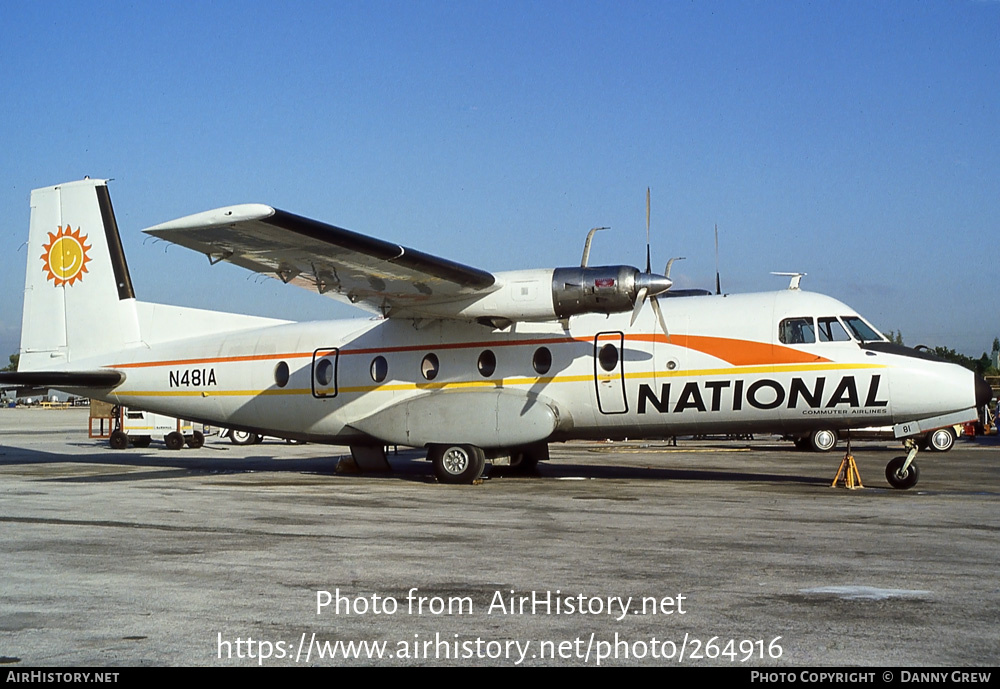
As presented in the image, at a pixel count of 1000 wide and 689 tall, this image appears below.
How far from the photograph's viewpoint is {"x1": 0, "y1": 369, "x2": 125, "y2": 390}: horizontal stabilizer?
61.3ft

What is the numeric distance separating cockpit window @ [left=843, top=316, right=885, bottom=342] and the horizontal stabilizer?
14.7m

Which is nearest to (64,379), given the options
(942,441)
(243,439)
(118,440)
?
(118,440)

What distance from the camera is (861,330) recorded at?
15047 millimetres

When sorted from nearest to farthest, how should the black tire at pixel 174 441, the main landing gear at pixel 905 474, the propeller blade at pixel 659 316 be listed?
the main landing gear at pixel 905 474
the propeller blade at pixel 659 316
the black tire at pixel 174 441

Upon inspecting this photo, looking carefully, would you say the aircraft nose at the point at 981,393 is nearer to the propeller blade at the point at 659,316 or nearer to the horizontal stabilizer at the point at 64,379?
the propeller blade at the point at 659,316

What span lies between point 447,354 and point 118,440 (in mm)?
19323

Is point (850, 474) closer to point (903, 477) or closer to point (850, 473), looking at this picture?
point (850, 473)

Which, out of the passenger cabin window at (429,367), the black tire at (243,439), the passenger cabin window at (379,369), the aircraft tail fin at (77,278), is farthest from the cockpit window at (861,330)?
the black tire at (243,439)

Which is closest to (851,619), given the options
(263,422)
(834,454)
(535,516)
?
(535,516)

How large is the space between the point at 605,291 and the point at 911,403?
517 cm

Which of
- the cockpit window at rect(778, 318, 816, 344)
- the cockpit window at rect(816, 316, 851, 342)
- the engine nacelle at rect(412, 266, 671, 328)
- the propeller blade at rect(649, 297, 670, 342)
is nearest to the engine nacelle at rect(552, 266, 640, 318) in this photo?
the engine nacelle at rect(412, 266, 671, 328)

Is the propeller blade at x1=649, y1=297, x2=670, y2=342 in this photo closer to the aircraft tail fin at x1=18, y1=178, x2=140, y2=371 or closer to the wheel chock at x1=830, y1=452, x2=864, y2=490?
the wheel chock at x1=830, y1=452, x2=864, y2=490

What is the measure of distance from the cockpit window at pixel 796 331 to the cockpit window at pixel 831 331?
0.14 m

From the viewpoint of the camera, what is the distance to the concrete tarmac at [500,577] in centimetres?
514
